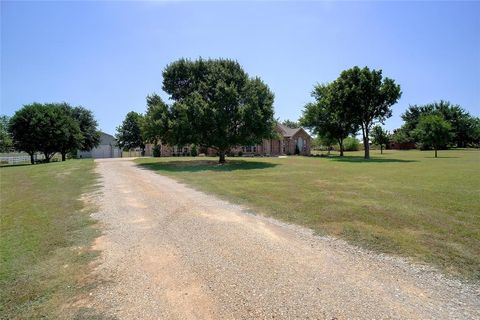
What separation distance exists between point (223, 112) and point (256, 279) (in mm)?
23330

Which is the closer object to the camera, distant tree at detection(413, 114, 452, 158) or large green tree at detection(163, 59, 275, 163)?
large green tree at detection(163, 59, 275, 163)

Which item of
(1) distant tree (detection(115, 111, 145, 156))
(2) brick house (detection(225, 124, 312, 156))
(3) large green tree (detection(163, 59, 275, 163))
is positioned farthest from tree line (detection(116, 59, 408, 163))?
(1) distant tree (detection(115, 111, 145, 156))

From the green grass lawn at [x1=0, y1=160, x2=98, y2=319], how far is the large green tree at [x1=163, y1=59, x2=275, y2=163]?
1623 centimetres

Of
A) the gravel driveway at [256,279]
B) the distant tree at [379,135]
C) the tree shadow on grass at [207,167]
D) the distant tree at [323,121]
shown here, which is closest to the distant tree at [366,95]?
the distant tree at [323,121]

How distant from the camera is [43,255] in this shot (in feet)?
20.0

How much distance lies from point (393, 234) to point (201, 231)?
4325 mm

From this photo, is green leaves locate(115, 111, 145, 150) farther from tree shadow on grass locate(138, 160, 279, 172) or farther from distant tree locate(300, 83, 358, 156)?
tree shadow on grass locate(138, 160, 279, 172)

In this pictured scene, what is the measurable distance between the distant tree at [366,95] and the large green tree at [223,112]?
1193cm

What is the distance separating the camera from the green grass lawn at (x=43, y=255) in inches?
168

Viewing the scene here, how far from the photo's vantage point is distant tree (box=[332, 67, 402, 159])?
35.1m

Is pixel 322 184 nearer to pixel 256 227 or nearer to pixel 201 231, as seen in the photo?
pixel 256 227

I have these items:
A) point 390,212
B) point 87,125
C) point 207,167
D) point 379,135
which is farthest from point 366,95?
point 87,125

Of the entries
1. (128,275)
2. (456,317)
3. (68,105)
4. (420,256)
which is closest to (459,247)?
(420,256)

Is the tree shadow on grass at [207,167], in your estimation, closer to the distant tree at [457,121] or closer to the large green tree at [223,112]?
the large green tree at [223,112]
